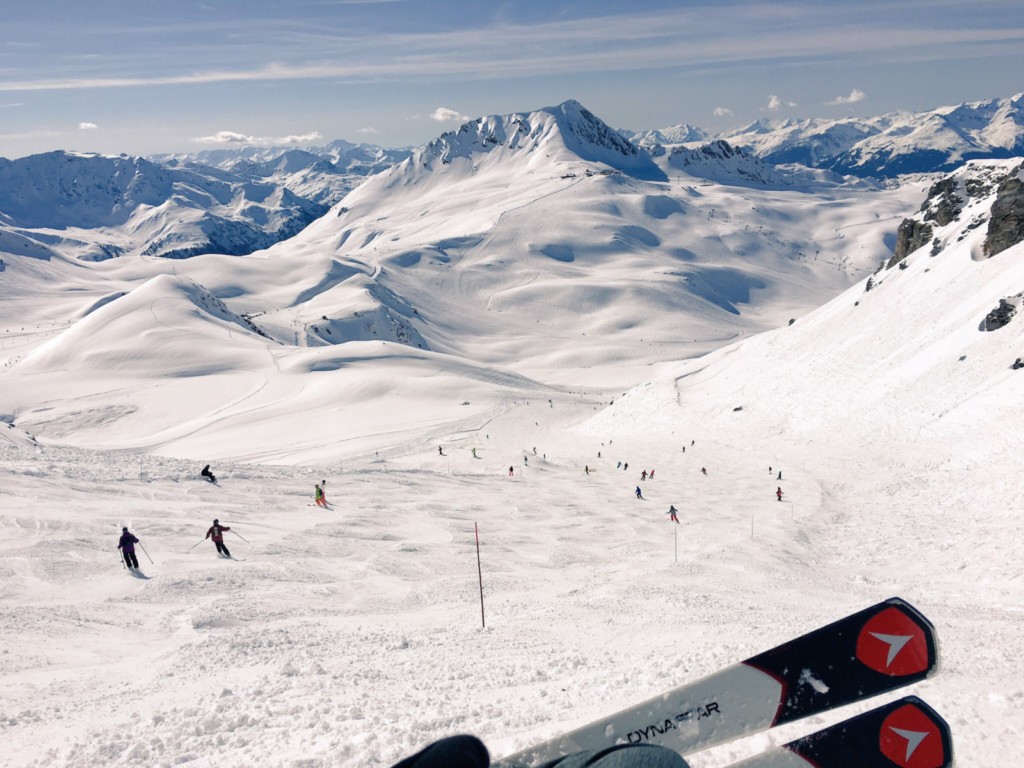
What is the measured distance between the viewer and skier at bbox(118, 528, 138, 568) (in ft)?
50.8

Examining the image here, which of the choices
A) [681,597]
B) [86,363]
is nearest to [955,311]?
[681,597]

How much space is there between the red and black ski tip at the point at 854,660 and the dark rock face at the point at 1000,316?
4693cm

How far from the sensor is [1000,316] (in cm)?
4072

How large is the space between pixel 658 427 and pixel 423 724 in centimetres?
4852

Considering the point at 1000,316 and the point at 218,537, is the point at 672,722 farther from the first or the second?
Answer: the point at 1000,316

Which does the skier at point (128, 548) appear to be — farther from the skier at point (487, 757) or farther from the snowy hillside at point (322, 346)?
the snowy hillside at point (322, 346)

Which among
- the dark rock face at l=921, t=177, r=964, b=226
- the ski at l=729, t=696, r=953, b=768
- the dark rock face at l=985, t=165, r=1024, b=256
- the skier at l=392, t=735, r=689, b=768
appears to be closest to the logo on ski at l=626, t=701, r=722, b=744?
the ski at l=729, t=696, r=953, b=768

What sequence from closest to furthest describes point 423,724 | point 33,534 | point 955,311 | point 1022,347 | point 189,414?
point 423,724 → point 33,534 → point 1022,347 → point 955,311 → point 189,414

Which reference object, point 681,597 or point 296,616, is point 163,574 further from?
point 681,597

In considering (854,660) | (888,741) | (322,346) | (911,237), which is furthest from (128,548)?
(322,346)

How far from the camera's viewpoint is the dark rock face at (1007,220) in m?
50.6

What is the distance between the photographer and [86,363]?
283 feet

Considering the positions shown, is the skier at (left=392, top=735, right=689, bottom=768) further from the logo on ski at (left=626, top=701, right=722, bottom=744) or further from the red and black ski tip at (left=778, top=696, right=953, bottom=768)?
the logo on ski at (left=626, top=701, right=722, bottom=744)

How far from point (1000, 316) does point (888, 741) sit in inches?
1876
